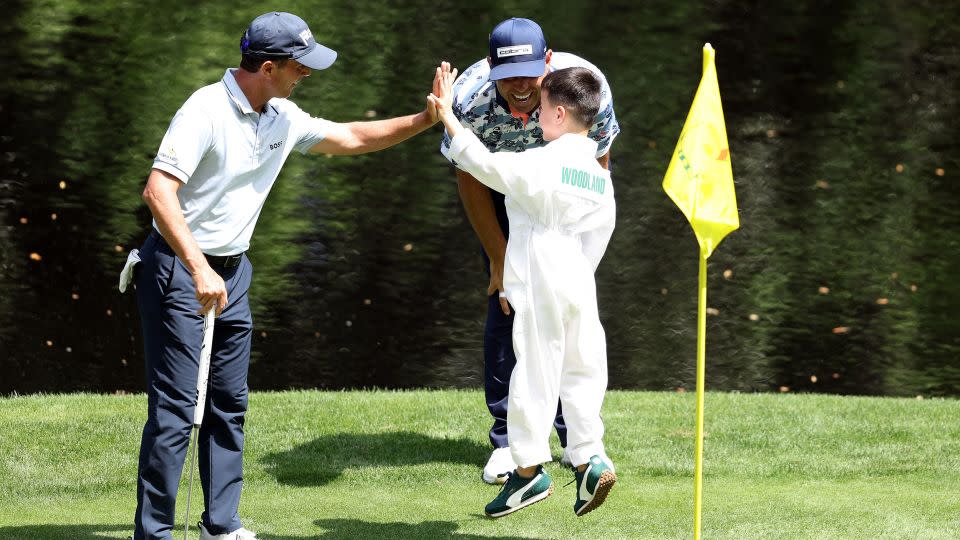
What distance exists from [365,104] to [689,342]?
215 centimetres

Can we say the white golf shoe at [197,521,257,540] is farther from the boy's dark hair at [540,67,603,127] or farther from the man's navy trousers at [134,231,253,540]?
the boy's dark hair at [540,67,603,127]

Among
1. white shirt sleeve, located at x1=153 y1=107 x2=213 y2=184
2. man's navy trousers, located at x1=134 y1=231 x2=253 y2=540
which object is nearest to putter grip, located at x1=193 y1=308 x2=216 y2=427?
man's navy trousers, located at x1=134 y1=231 x2=253 y2=540

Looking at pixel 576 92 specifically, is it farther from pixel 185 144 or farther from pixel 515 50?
pixel 185 144

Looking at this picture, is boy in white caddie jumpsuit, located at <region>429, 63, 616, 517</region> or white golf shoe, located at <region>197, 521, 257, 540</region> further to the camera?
white golf shoe, located at <region>197, 521, 257, 540</region>

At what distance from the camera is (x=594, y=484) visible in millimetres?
3670

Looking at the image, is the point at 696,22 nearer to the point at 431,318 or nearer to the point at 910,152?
the point at 910,152

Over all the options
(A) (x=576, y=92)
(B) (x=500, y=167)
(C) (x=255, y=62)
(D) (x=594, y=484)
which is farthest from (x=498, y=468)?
A: (C) (x=255, y=62)

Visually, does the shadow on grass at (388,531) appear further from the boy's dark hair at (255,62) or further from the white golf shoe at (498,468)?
the boy's dark hair at (255,62)

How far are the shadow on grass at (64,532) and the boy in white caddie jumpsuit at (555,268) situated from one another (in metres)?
1.26

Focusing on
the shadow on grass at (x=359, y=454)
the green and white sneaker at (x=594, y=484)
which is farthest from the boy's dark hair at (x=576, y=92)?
the shadow on grass at (x=359, y=454)

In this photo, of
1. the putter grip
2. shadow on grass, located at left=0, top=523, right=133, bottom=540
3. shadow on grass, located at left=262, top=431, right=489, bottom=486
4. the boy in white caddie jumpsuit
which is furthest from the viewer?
shadow on grass, located at left=262, top=431, right=489, bottom=486

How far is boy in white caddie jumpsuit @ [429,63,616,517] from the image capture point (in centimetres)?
364

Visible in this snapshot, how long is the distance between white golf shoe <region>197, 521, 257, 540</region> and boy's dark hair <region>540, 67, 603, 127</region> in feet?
4.92

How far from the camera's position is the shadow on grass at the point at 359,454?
16.2 ft
